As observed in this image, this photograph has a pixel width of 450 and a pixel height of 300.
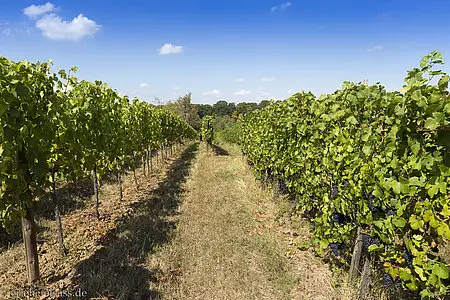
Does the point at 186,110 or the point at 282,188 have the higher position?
the point at 186,110

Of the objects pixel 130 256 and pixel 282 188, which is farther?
pixel 282 188

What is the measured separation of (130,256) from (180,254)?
1.05m

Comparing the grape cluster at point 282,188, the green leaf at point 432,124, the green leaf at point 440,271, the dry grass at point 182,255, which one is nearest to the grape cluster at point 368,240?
the dry grass at point 182,255

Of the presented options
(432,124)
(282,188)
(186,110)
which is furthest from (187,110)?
(432,124)

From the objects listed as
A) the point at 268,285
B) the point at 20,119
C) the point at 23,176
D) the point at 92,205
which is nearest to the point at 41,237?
the point at 92,205

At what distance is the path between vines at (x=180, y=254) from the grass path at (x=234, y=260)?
0.06 feet

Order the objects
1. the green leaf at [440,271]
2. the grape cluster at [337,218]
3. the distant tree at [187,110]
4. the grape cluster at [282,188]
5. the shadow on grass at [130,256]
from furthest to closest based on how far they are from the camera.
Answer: the distant tree at [187,110]
the grape cluster at [282,188]
the grape cluster at [337,218]
the shadow on grass at [130,256]
the green leaf at [440,271]

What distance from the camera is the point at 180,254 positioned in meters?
5.92

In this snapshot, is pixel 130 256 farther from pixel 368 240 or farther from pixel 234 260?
pixel 368 240

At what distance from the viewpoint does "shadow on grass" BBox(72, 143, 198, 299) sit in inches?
181

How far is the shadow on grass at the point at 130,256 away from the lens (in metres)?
4.59

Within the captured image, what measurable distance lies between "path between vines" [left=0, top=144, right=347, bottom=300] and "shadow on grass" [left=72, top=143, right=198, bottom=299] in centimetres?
2

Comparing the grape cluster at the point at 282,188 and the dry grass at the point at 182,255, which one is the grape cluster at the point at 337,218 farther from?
the grape cluster at the point at 282,188

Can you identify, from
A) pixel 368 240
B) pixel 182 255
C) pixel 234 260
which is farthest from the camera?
pixel 182 255
